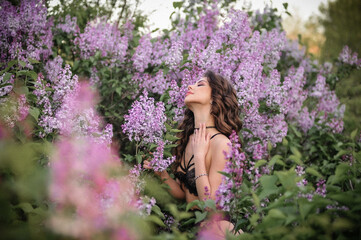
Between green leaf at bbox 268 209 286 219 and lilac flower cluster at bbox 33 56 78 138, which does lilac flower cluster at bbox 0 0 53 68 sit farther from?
green leaf at bbox 268 209 286 219

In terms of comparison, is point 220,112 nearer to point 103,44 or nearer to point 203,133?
point 203,133

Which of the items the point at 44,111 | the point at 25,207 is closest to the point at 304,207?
the point at 25,207

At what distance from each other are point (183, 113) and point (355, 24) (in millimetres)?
17041

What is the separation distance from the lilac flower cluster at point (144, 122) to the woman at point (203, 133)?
0.42 m

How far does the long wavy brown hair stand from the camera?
284 cm

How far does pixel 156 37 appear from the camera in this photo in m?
4.52

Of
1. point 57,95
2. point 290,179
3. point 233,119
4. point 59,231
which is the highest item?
point 233,119

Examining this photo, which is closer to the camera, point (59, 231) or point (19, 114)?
point (59, 231)

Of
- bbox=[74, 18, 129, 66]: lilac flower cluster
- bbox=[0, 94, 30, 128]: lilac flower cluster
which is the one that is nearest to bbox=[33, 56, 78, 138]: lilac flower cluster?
bbox=[0, 94, 30, 128]: lilac flower cluster

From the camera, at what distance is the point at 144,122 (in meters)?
2.37

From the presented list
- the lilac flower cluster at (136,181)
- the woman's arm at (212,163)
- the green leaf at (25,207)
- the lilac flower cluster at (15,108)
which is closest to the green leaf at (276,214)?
the lilac flower cluster at (136,181)

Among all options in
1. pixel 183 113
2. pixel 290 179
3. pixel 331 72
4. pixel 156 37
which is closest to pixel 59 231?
pixel 290 179

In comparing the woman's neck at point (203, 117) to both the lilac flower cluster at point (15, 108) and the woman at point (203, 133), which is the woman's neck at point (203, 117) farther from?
the lilac flower cluster at point (15, 108)

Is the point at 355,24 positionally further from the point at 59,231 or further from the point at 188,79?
the point at 59,231
